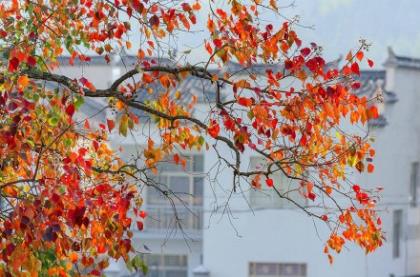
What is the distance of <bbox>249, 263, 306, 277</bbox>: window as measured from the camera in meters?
26.6

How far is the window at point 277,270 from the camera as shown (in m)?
26.6

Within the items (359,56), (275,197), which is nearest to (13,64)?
(359,56)

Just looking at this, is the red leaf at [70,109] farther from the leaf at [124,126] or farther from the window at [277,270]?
the window at [277,270]

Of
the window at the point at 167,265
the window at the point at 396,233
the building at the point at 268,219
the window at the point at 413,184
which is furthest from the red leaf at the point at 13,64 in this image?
the window at the point at 413,184

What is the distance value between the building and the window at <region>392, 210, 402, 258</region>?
0.08 feet

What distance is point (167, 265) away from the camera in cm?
2770

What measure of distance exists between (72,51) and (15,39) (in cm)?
91

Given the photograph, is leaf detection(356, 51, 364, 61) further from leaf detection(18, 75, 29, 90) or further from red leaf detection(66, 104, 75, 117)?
leaf detection(18, 75, 29, 90)

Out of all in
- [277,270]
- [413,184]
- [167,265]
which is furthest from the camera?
[413,184]

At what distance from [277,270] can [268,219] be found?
111 cm

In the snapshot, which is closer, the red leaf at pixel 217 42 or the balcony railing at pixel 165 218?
the red leaf at pixel 217 42

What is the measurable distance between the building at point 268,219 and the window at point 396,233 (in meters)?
0.02

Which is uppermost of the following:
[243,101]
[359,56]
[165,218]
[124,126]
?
[359,56]

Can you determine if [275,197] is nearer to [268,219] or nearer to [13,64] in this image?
[268,219]
